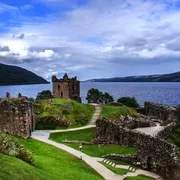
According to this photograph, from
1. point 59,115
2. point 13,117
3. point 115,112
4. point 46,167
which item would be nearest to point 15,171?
point 46,167

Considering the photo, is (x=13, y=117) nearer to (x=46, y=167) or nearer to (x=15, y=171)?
(x=46, y=167)

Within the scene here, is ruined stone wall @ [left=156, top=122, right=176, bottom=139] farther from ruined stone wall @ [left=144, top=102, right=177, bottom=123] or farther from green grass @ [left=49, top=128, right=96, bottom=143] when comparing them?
green grass @ [left=49, top=128, right=96, bottom=143]

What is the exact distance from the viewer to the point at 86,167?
107 feet

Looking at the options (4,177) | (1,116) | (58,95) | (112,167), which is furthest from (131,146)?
(58,95)

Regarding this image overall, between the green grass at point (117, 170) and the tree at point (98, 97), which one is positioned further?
the tree at point (98, 97)

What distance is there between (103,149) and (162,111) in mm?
37161

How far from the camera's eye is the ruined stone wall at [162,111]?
227 feet

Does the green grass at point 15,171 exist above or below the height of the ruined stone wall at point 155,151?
above

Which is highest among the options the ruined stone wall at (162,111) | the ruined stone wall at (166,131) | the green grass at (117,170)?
the ruined stone wall at (162,111)

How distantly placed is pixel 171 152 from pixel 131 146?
A: 10.6 m

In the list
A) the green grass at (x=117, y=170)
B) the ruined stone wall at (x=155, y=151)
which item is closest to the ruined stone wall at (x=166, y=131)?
the ruined stone wall at (x=155, y=151)

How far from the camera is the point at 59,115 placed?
5997cm

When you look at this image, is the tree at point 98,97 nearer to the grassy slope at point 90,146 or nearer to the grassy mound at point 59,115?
the grassy mound at point 59,115

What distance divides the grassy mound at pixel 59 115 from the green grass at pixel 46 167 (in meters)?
14.3
